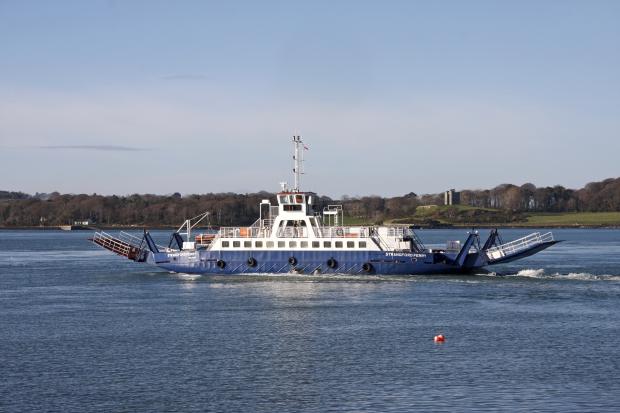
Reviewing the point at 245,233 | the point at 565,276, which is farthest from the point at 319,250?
the point at 565,276

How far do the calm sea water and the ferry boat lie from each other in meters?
1.81

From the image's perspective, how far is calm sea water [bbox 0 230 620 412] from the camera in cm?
3559

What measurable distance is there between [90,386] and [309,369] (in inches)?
376

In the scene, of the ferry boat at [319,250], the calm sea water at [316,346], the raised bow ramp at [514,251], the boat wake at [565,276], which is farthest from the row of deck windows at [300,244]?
the boat wake at [565,276]

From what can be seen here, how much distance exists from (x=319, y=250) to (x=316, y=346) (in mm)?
32207

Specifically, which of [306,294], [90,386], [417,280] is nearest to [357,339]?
[90,386]

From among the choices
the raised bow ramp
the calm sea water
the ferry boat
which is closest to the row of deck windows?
the ferry boat

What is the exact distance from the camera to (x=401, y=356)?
144ft

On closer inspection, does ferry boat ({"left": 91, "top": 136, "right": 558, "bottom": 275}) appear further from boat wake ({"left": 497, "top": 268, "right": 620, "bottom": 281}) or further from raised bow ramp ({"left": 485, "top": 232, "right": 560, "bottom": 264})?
boat wake ({"left": 497, "top": 268, "right": 620, "bottom": 281})

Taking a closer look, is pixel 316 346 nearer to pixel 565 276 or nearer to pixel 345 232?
pixel 345 232

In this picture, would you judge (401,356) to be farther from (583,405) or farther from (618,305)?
(618,305)

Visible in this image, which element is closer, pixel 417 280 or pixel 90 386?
pixel 90 386

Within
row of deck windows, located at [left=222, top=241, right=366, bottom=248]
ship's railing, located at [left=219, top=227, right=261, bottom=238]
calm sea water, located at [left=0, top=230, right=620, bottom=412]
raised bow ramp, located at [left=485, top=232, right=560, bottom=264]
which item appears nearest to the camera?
calm sea water, located at [left=0, top=230, right=620, bottom=412]

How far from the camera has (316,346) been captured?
4666 cm
